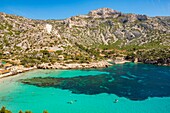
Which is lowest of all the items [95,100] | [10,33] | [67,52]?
[95,100]

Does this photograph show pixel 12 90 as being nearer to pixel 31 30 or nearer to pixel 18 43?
pixel 18 43

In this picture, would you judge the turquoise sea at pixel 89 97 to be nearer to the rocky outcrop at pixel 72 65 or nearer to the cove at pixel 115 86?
the cove at pixel 115 86

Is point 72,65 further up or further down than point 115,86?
further up

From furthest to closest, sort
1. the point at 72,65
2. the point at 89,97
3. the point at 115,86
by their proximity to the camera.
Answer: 1. the point at 72,65
2. the point at 115,86
3. the point at 89,97

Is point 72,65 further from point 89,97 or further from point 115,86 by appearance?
point 89,97

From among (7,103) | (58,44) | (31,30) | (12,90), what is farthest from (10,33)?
(7,103)

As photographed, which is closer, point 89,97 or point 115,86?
point 89,97

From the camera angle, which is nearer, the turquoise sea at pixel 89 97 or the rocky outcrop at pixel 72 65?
the turquoise sea at pixel 89 97

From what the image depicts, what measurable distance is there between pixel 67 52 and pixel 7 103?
93.1 m

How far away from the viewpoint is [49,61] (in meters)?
129

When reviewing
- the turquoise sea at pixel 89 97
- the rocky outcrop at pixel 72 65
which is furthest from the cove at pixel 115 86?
the rocky outcrop at pixel 72 65

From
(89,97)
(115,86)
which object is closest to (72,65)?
(115,86)

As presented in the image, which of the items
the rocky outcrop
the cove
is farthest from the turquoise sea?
the rocky outcrop

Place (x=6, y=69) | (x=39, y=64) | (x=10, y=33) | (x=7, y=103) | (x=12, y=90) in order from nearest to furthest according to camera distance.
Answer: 1. (x=7, y=103)
2. (x=12, y=90)
3. (x=6, y=69)
4. (x=39, y=64)
5. (x=10, y=33)
